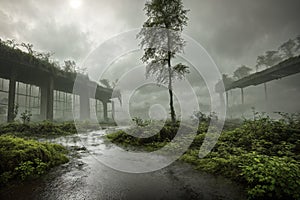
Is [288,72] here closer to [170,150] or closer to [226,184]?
[170,150]

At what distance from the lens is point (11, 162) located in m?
4.12

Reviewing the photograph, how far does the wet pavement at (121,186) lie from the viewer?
3205 mm

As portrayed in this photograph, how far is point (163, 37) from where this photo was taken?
1275 cm

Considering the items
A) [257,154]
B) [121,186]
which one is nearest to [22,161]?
[121,186]

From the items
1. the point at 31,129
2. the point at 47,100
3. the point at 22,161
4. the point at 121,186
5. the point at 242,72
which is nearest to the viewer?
the point at 121,186

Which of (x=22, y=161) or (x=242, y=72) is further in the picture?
(x=242, y=72)

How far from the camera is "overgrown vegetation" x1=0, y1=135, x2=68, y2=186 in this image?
391 cm

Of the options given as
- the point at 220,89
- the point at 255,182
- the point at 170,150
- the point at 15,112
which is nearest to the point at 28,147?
the point at 170,150

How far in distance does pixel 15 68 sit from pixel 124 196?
20.0 metres

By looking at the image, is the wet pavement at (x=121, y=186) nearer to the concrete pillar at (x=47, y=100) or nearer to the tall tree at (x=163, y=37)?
the tall tree at (x=163, y=37)

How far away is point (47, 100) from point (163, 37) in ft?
52.9

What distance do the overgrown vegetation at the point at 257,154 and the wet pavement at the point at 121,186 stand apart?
46 centimetres

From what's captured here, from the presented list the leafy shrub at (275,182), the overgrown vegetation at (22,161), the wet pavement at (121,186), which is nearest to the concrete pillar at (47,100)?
the overgrown vegetation at (22,161)

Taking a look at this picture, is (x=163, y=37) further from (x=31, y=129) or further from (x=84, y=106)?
(x=84, y=106)
